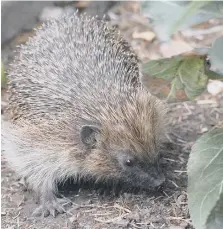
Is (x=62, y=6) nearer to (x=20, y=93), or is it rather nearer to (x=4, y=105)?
(x=4, y=105)

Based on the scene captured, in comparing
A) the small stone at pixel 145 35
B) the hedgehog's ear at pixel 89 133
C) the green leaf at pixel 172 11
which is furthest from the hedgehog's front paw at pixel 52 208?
the small stone at pixel 145 35

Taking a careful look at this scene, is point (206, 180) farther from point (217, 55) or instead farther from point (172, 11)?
point (172, 11)

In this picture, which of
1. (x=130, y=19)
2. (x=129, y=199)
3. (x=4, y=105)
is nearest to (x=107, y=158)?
(x=129, y=199)

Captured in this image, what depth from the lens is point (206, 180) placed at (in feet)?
12.0

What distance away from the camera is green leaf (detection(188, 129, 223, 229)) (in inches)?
139

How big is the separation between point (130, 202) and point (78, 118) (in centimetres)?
73

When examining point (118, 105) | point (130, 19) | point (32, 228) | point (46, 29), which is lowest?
point (32, 228)

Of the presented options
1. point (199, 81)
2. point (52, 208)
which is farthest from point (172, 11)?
point (52, 208)

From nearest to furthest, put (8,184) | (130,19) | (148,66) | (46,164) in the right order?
(148,66)
(46,164)
(8,184)
(130,19)

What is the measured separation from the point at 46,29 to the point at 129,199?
A: 5.48ft

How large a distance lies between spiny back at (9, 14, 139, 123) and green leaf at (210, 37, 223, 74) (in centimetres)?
118

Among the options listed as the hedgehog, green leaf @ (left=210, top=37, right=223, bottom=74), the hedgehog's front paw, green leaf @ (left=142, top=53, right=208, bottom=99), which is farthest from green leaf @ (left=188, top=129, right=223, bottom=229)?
the hedgehog's front paw

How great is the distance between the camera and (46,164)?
189 inches

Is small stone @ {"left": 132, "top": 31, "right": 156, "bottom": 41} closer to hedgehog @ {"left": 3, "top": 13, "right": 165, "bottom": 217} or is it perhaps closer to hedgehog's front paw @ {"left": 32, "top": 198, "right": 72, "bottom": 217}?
hedgehog @ {"left": 3, "top": 13, "right": 165, "bottom": 217}
